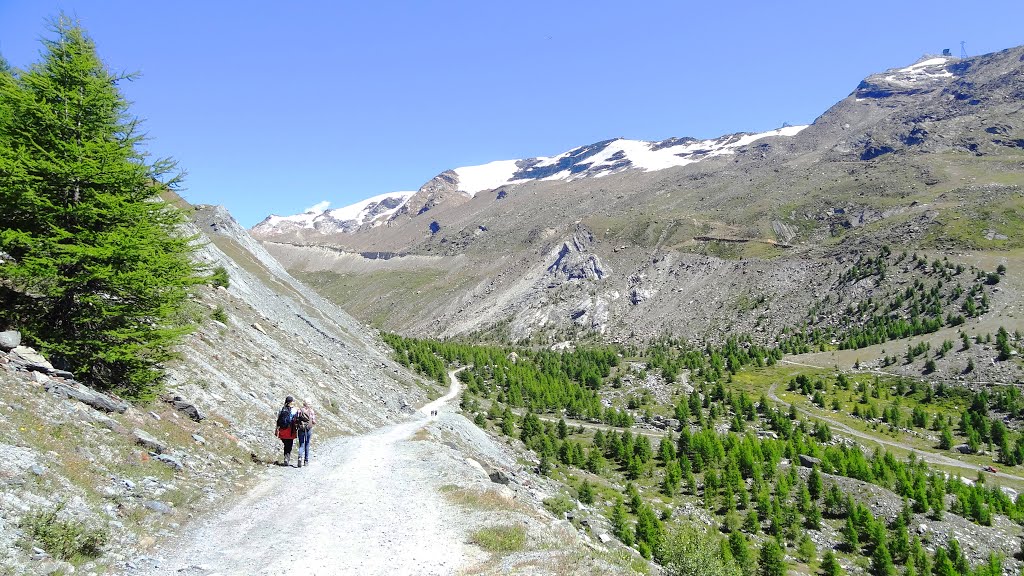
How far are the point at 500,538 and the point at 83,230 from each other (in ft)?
52.7

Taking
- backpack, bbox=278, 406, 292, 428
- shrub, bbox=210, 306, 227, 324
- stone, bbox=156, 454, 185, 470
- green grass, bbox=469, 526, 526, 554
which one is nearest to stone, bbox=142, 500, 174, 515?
stone, bbox=156, 454, 185, 470

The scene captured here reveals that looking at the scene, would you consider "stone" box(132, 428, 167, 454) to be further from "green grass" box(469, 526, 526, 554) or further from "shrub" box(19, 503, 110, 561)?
"green grass" box(469, 526, 526, 554)

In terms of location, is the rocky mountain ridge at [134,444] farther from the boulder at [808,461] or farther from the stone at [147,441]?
the boulder at [808,461]

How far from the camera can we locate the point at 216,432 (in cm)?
2095

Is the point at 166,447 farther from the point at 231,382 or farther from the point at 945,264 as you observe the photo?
the point at 945,264

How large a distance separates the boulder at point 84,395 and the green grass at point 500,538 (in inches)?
479

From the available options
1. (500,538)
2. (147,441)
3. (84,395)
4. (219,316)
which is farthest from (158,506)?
(219,316)

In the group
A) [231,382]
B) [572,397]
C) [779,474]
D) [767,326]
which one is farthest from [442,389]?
[767,326]

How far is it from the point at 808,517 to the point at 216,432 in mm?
54893

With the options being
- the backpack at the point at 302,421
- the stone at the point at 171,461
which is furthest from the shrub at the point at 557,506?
the stone at the point at 171,461

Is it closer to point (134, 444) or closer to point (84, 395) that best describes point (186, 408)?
point (84, 395)

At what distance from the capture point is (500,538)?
1329cm

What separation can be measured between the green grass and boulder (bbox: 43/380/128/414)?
479 inches

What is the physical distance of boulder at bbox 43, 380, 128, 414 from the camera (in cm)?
1560
